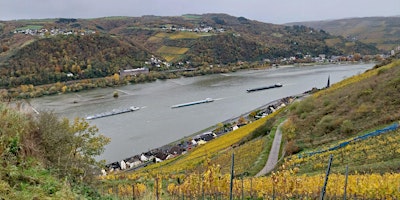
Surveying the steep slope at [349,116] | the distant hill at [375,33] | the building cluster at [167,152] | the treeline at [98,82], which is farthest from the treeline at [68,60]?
the distant hill at [375,33]

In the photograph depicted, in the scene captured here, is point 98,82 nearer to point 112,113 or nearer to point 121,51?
point 121,51

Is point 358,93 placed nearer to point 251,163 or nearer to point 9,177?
point 251,163

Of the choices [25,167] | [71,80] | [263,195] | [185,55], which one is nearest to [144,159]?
[263,195]

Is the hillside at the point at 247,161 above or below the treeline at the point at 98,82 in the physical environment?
above

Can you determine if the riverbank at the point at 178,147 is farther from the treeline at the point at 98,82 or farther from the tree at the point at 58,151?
the treeline at the point at 98,82

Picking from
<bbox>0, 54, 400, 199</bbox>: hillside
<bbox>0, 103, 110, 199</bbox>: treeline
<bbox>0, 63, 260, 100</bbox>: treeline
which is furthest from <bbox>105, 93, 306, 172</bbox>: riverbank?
<bbox>0, 63, 260, 100</bbox>: treeline

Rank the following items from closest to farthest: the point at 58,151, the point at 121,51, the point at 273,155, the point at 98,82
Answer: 1. the point at 58,151
2. the point at 273,155
3. the point at 98,82
4. the point at 121,51

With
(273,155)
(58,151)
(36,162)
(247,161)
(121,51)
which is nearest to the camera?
(36,162)

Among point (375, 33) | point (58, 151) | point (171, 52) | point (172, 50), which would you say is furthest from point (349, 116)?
point (375, 33)
